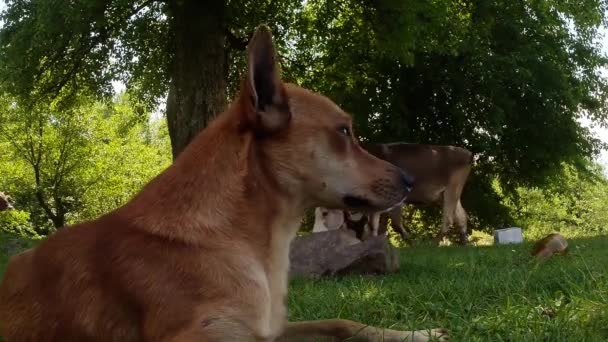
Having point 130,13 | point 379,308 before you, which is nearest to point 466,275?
point 379,308

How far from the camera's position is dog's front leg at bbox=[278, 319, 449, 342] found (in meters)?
4.18

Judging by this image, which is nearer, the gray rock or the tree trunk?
the gray rock

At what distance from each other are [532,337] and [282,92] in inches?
73.7

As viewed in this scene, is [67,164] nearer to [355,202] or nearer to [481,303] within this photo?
[481,303]

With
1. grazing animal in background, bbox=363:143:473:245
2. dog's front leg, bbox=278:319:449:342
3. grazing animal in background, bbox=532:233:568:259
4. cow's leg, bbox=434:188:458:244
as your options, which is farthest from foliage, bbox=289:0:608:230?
dog's front leg, bbox=278:319:449:342

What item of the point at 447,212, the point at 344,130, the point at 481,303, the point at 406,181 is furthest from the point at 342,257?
the point at 447,212

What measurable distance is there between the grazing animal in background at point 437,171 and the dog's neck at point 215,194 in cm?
1447

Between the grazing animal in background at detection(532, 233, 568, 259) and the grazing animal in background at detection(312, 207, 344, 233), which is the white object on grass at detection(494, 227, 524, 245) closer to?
the grazing animal in background at detection(312, 207, 344, 233)

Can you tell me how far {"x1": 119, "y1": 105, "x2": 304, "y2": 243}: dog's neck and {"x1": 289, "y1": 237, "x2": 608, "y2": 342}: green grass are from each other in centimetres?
153

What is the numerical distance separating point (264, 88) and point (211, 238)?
0.70 meters

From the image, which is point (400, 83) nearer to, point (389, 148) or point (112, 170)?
point (389, 148)

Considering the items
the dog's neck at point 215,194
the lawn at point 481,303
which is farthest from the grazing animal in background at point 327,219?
the dog's neck at point 215,194

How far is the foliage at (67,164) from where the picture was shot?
42.2m

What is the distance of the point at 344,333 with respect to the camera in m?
4.22
